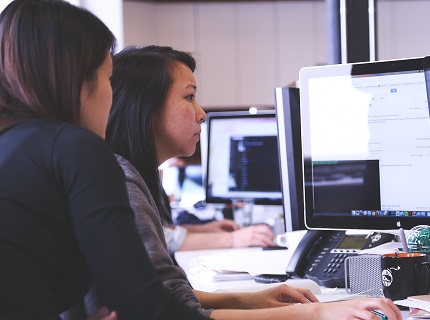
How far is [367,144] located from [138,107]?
53cm

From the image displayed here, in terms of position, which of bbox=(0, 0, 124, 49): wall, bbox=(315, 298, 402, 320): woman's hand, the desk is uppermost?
bbox=(0, 0, 124, 49): wall

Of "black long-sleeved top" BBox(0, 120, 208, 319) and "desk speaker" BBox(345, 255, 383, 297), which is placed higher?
"black long-sleeved top" BBox(0, 120, 208, 319)

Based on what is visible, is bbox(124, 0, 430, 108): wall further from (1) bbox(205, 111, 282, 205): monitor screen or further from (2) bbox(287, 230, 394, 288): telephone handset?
(2) bbox(287, 230, 394, 288): telephone handset

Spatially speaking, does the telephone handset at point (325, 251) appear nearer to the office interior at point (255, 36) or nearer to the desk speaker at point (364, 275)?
the desk speaker at point (364, 275)

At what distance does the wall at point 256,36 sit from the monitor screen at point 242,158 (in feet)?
13.6

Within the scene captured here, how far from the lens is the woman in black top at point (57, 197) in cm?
91

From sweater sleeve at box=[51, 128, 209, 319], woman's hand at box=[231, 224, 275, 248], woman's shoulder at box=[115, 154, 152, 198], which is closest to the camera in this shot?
sweater sleeve at box=[51, 128, 209, 319]

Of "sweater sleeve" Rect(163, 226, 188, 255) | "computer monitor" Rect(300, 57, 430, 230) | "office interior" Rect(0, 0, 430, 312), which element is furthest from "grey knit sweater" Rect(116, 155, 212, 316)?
"office interior" Rect(0, 0, 430, 312)

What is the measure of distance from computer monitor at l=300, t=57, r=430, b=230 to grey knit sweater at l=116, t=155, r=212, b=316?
0.53 m

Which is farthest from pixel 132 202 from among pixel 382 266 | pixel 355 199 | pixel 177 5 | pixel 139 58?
pixel 177 5

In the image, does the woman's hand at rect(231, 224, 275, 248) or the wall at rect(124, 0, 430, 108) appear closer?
the woman's hand at rect(231, 224, 275, 248)

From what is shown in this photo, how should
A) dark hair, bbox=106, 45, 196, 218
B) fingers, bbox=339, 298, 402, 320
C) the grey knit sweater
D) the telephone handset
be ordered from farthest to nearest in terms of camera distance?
the telephone handset, dark hair, bbox=106, 45, 196, 218, the grey knit sweater, fingers, bbox=339, 298, 402, 320

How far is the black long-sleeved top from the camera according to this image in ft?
2.97

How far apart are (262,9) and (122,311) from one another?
Answer: 6509 mm
